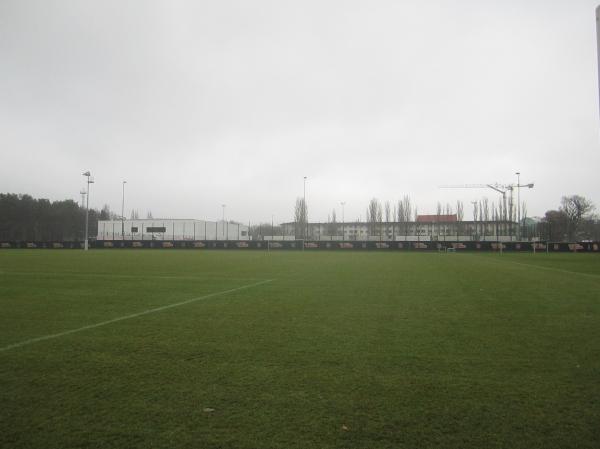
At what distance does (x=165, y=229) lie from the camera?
76.4 metres

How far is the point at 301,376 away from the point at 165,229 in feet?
253

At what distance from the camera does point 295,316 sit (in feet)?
23.3

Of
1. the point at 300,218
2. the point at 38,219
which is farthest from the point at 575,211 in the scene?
the point at 38,219

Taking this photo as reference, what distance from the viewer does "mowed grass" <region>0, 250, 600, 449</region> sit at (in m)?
2.80

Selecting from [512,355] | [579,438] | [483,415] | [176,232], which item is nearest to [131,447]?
[483,415]

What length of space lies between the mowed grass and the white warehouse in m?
67.1

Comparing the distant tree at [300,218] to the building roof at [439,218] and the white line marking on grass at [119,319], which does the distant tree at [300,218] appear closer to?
the building roof at [439,218]

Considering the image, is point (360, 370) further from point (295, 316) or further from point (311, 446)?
point (295, 316)

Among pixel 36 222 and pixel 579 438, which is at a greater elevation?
pixel 36 222

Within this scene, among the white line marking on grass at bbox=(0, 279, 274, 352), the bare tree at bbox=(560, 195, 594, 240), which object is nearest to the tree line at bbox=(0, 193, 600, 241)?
the bare tree at bbox=(560, 195, 594, 240)

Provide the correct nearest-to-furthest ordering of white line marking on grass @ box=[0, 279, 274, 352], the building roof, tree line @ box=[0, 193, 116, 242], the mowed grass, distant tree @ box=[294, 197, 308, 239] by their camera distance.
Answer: the mowed grass
white line marking on grass @ box=[0, 279, 274, 352]
tree line @ box=[0, 193, 116, 242]
distant tree @ box=[294, 197, 308, 239]
the building roof

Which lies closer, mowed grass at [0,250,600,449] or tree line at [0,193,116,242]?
Result: mowed grass at [0,250,600,449]

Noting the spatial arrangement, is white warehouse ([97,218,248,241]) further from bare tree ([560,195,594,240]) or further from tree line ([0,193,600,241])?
bare tree ([560,195,594,240])

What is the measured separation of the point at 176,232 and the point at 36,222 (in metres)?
28.8
